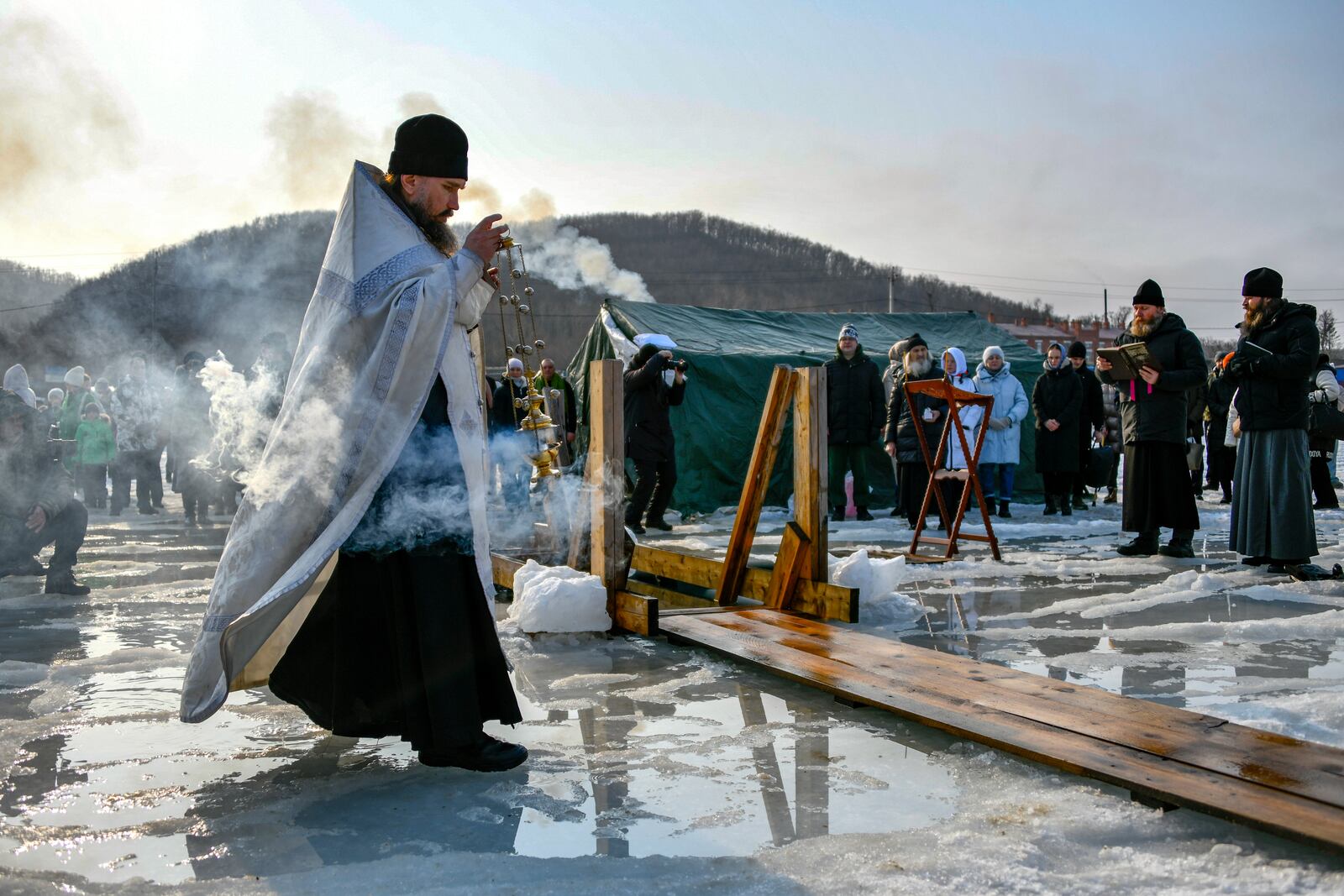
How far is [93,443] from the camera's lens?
1278cm

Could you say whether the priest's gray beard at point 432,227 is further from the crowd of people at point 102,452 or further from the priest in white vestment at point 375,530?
the crowd of people at point 102,452

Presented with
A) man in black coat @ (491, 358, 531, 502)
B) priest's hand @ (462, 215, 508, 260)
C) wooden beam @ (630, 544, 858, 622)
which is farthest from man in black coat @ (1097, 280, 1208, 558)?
priest's hand @ (462, 215, 508, 260)

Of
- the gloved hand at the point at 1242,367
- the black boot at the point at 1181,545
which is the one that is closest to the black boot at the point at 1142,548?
the black boot at the point at 1181,545

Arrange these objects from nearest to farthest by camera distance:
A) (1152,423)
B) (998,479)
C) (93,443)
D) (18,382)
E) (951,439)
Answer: (1152,423), (951,439), (18,382), (998,479), (93,443)

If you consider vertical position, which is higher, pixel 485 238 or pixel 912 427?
pixel 485 238

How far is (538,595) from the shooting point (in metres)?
5.40

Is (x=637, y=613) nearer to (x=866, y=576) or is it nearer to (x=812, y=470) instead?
(x=812, y=470)

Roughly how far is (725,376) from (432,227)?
944cm

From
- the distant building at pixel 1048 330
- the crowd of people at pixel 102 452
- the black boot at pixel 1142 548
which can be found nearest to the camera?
the crowd of people at pixel 102 452

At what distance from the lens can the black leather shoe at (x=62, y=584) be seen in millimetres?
6914

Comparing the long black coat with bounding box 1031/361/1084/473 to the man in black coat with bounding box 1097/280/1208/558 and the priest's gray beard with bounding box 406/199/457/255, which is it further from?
the priest's gray beard with bounding box 406/199/457/255

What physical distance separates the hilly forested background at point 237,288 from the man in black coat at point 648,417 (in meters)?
1.97

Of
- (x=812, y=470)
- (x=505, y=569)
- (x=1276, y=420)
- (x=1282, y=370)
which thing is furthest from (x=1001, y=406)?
(x=505, y=569)

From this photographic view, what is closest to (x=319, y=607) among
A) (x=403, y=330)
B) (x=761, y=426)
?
(x=403, y=330)
